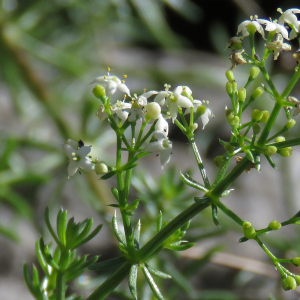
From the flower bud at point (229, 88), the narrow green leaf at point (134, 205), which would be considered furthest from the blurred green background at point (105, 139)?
the flower bud at point (229, 88)

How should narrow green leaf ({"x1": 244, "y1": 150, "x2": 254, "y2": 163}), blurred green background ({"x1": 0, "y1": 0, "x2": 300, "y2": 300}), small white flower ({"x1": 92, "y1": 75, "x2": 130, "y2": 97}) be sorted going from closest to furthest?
narrow green leaf ({"x1": 244, "y1": 150, "x2": 254, "y2": 163}) < small white flower ({"x1": 92, "y1": 75, "x2": 130, "y2": 97}) < blurred green background ({"x1": 0, "y1": 0, "x2": 300, "y2": 300})

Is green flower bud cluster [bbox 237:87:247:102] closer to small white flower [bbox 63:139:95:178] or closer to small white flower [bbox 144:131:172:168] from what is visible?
small white flower [bbox 144:131:172:168]

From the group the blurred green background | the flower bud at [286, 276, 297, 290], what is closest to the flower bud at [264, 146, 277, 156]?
the flower bud at [286, 276, 297, 290]

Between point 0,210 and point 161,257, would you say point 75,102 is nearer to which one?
point 0,210

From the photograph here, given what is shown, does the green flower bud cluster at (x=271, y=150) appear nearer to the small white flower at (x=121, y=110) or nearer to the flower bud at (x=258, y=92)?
the flower bud at (x=258, y=92)

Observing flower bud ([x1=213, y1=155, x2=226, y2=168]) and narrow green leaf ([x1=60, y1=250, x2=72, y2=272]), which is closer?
flower bud ([x1=213, y1=155, x2=226, y2=168])

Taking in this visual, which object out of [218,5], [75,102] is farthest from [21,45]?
[218,5]

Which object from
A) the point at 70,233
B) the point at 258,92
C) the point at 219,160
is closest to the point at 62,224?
the point at 70,233
